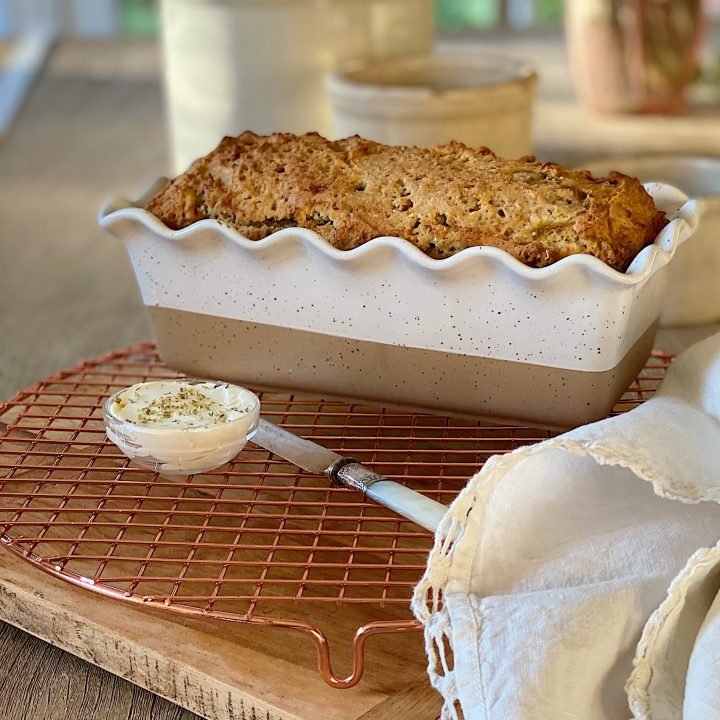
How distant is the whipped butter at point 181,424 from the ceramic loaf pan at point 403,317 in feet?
0.38

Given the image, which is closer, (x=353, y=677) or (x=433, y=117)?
(x=353, y=677)

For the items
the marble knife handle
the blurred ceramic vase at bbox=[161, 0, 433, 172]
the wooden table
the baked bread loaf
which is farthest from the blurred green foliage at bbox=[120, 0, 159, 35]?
the marble knife handle

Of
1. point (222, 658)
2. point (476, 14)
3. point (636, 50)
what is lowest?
point (476, 14)

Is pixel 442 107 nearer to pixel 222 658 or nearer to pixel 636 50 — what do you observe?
pixel 222 658

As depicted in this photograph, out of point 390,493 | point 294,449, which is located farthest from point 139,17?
point 390,493

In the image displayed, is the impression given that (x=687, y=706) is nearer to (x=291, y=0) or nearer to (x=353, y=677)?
(x=353, y=677)

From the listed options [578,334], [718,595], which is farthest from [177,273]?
[718,595]

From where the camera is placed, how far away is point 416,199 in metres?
0.97

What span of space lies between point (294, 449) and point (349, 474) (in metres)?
0.07

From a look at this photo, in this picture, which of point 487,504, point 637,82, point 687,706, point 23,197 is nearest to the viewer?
point 687,706

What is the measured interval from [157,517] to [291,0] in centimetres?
106

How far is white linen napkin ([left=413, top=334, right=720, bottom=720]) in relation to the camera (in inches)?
25.8

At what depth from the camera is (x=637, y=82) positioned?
3053mm

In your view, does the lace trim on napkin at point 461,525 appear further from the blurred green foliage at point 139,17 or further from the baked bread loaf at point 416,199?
the blurred green foliage at point 139,17
